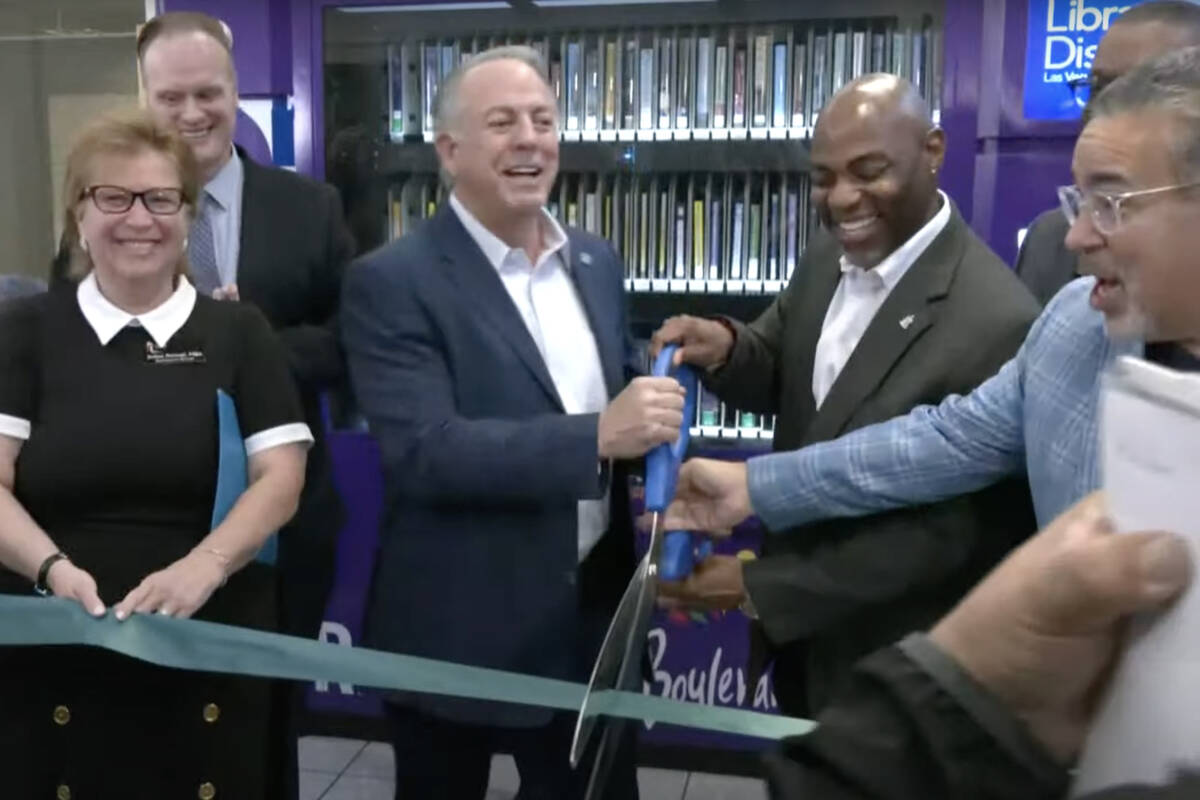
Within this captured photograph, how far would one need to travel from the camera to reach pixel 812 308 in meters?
1.86

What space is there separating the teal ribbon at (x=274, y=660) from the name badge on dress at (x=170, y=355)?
0.39 meters

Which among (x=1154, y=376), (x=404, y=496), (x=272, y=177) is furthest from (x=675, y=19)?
(x=1154, y=376)

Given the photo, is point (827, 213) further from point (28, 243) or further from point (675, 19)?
point (28, 243)

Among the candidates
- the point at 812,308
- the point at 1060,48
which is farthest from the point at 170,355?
the point at 1060,48

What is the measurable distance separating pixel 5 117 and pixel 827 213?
4.79 m

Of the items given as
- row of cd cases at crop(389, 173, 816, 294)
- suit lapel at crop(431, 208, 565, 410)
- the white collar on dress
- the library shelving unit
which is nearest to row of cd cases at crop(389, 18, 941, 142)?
the library shelving unit

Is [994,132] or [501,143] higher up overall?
[994,132]

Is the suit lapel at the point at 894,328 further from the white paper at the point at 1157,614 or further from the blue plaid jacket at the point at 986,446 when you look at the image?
the white paper at the point at 1157,614

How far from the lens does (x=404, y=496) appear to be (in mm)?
1830

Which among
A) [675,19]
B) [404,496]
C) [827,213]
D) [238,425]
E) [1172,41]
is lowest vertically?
[404,496]

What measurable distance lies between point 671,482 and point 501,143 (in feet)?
2.01

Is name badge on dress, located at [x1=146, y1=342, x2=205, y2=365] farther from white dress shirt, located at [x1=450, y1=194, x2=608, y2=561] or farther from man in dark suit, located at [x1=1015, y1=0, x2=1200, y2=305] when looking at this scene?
man in dark suit, located at [x1=1015, y1=0, x2=1200, y2=305]

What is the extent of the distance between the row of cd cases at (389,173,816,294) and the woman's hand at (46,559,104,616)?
1858 mm

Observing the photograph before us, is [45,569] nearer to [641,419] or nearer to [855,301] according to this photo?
[641,419]
